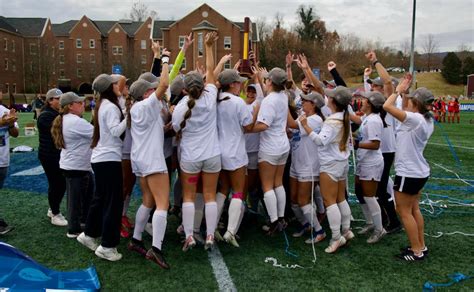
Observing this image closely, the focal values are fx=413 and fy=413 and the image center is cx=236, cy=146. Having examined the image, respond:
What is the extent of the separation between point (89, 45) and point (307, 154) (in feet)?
237

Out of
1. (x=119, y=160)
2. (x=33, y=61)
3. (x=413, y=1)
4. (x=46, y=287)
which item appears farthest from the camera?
(x=33, y=61)

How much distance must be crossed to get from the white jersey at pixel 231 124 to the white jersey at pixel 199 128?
165mm

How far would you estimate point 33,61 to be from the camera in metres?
→ 58.2

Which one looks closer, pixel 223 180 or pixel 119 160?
pixel 119 160

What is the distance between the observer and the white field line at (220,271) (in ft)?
13.9

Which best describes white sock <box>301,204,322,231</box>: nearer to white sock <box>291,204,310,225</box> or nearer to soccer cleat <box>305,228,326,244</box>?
soccer cleat <box>305,228,326,244</box>

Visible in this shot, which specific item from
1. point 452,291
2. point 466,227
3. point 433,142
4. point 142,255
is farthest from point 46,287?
point 433,142

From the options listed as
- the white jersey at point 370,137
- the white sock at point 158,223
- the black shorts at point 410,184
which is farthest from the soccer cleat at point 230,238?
the black shorts at point 410,184

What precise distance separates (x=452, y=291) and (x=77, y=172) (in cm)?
467

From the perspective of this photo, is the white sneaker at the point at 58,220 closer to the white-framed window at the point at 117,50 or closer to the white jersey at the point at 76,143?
the white jersey at the point at 76,143

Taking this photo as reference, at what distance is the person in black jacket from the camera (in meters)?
6.01

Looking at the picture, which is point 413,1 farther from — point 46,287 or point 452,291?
point 46,287

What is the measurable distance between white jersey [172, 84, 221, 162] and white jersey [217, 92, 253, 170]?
6.5 inches

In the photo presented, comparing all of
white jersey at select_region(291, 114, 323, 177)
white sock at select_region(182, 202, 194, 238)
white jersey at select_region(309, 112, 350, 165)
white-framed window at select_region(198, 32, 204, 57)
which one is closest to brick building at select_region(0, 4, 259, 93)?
white-framed window at select_region(198, 32, 204, 57)
